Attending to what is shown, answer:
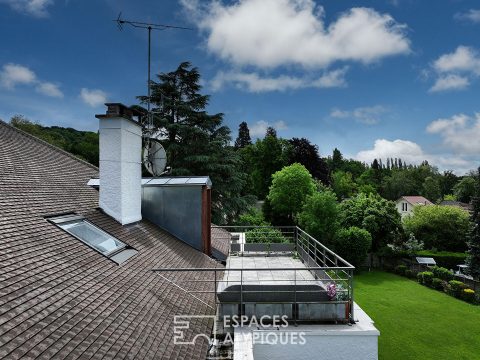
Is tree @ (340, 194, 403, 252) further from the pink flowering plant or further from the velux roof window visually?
the velux roof window

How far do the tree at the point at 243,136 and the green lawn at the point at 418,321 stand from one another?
58.3 metres

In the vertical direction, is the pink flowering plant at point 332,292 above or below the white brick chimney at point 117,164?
below

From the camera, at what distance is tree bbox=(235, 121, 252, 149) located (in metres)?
80.4

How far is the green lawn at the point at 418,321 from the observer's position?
→ 13483mm

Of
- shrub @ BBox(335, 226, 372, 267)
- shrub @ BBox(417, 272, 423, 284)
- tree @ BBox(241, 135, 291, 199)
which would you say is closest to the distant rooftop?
shrub @ BBox(335, 226, 372, 267)

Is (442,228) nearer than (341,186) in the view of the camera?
Yes

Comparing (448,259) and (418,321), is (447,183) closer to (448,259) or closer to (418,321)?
(448,259)

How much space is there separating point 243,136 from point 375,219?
54129 mm

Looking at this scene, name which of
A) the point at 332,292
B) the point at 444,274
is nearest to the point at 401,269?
the point at 444,274

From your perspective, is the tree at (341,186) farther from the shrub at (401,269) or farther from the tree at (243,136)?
the shrub at (401,269)

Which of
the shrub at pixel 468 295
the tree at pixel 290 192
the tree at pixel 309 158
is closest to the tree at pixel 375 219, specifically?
the tree at pixel 290 192

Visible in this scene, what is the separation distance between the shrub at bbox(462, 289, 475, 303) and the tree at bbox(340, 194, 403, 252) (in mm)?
8683

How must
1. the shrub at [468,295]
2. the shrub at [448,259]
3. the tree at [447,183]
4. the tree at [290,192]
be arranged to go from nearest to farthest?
1. the shrub at [468,295]
2. the shrub at [448,259]
3. the tree at [290,192]
4. the tree at [447,183]

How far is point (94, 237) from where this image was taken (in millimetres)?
6844
